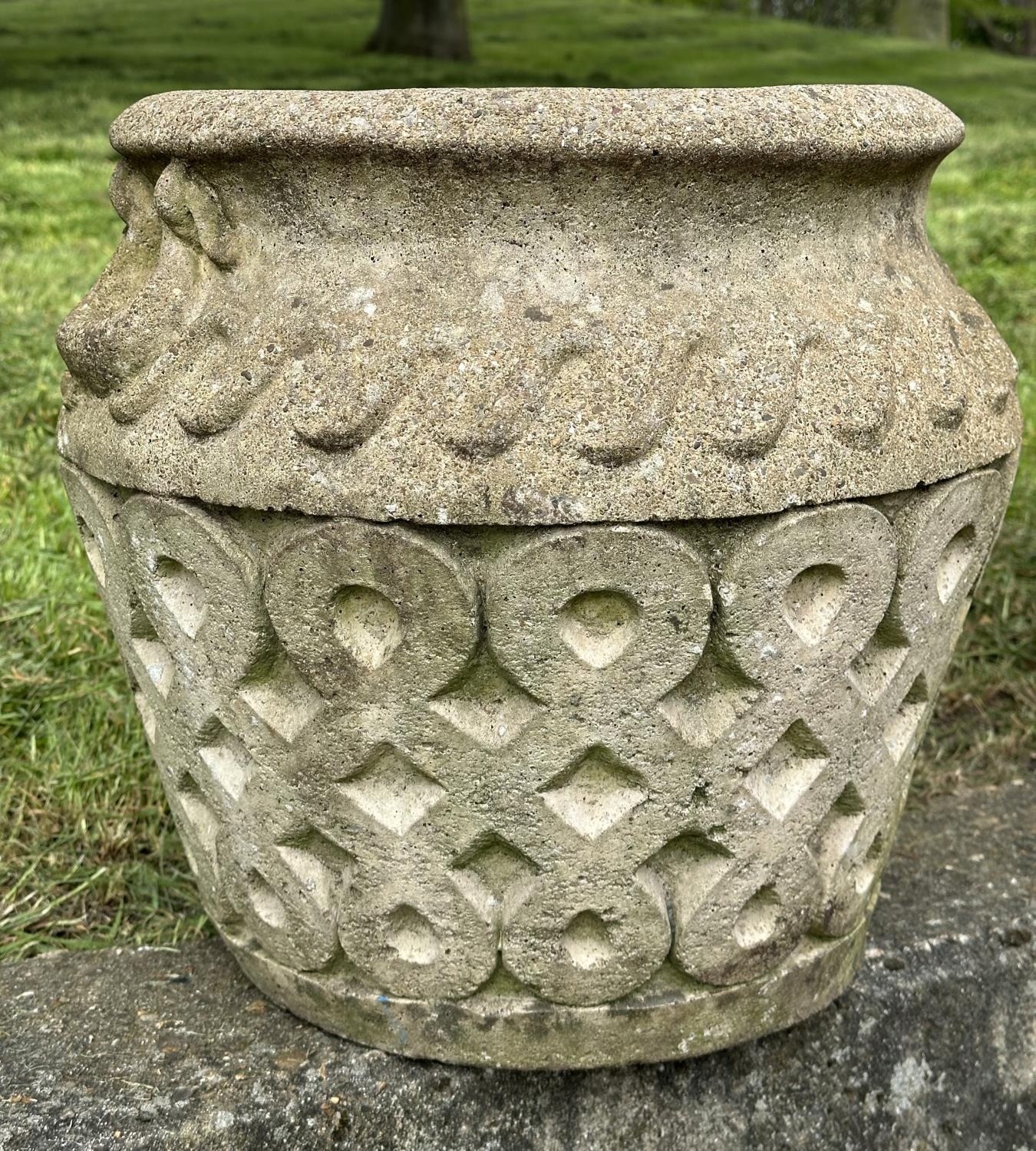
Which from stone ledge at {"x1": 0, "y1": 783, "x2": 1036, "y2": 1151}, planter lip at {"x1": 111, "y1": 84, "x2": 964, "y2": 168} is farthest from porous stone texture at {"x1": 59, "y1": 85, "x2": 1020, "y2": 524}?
stone ledge at {"x1": 0, "y1": 783, "x2": 1036, "y2": 1151}

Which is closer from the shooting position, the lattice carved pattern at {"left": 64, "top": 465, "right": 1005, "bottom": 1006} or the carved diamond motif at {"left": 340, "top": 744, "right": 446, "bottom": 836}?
the lattice carved pattern at {"left": 64, "top": 465, "right": 1005, "bottom": 1006}

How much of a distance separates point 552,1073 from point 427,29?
10388 millimetres

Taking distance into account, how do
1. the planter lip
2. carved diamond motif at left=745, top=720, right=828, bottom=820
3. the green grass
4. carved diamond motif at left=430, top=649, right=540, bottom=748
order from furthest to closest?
the green grass < carved diamond motif at left=745, top=720, right=828, bottom=820 < carved diamond motif at left=430, top=649, right=540, bottom=748 < the planter lip

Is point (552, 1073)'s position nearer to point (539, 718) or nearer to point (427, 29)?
point (539, 718)

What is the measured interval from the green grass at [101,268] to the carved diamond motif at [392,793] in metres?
0.72

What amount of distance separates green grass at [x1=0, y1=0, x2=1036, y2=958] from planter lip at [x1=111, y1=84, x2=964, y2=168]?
4.01ft

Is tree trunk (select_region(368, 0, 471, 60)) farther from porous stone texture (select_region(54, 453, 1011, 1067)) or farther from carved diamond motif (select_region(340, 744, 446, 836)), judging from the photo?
carved diamond motif (select_region(340, 744, 446, 836))

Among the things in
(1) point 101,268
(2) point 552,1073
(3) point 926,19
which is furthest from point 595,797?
(3) point 926,19

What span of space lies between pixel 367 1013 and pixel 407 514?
0.67 metres

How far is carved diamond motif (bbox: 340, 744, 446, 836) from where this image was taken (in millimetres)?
1403

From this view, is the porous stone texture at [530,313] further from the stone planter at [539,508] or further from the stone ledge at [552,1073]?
the stone ledge at [552,1073]

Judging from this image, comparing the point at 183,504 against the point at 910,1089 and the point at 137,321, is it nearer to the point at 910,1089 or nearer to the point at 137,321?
the point at 137,321

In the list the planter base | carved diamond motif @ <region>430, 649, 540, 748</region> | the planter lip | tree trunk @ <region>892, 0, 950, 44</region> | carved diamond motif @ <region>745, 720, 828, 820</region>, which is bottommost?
tree trunk @ <region>892, 0, 950, 44</region>

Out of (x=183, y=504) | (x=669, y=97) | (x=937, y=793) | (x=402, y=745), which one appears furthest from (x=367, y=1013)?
(x=937, y=793)
